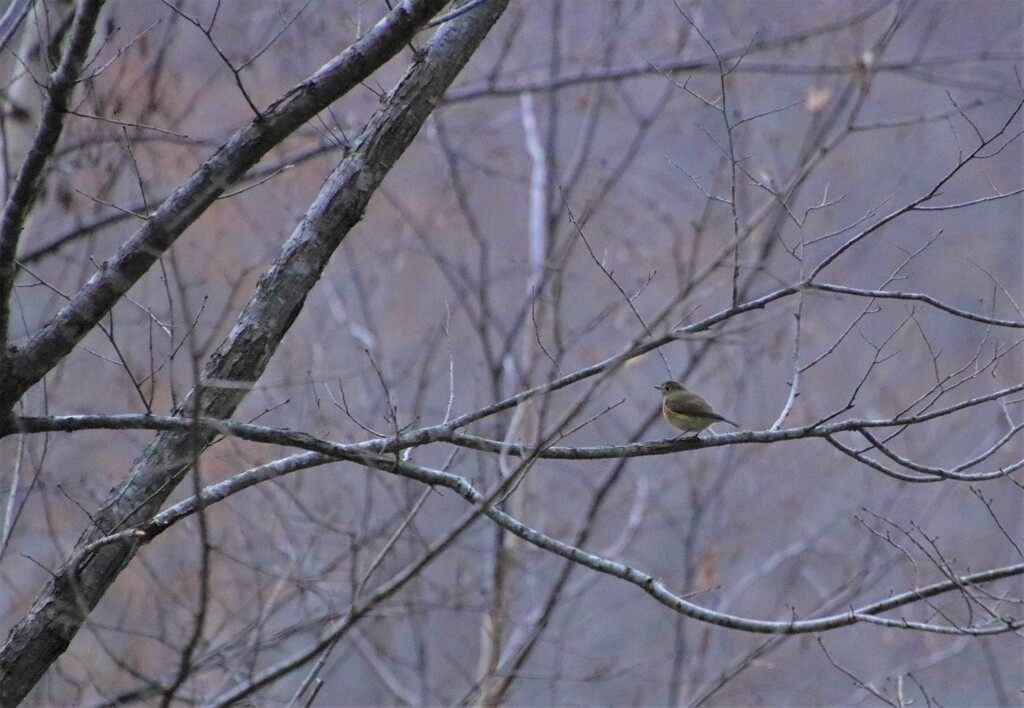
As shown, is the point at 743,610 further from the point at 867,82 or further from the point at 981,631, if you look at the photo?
the point at 981,631

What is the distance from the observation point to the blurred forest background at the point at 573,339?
6.27 m

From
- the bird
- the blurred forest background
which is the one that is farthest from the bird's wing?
the blurred forest background

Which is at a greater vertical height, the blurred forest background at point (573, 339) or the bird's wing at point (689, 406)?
the blurred forest background at point (573, 339)

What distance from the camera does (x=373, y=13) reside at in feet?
25.1

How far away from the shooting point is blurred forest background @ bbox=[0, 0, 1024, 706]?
6273 millimetres

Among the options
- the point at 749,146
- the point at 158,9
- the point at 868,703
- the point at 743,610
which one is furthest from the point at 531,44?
the point at 868,703

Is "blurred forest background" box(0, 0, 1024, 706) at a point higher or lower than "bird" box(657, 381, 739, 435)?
higher

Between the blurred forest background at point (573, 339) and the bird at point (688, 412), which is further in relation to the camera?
the blurred forest background at point (573, 339)

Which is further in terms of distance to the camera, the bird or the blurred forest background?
the blurred forest background

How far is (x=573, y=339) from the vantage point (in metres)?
5.85

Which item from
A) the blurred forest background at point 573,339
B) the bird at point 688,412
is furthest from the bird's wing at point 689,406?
the blurred forest background at point 573,339

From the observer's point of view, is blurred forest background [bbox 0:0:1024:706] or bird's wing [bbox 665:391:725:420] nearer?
bird's wing [bbox 665:391:725:420]

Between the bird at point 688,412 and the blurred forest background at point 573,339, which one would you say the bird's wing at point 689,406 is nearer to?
the bird at point 688,412

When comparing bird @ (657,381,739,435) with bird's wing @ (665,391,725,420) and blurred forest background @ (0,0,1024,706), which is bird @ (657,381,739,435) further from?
blurred forest background @ (0,0,1024,706)
